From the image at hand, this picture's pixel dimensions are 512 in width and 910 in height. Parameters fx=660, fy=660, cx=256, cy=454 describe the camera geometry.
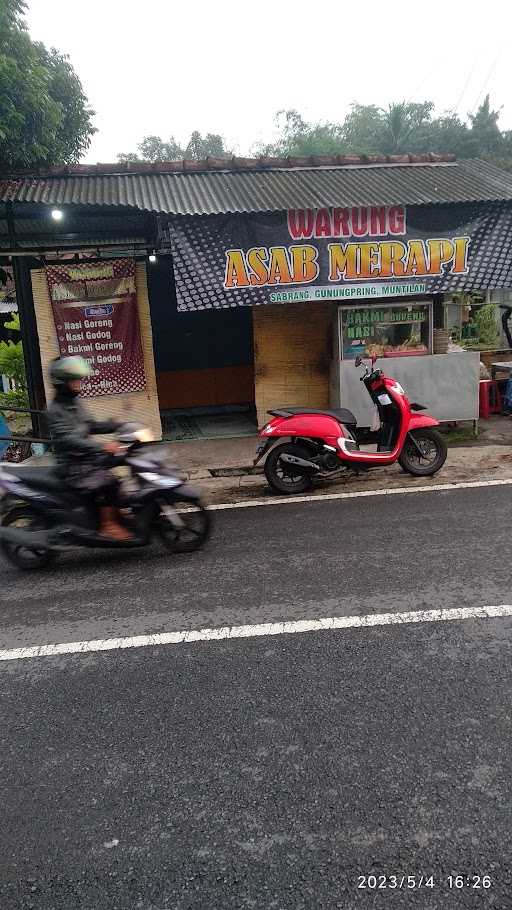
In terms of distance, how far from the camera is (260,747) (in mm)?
3045

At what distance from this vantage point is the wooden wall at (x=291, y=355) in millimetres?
10758

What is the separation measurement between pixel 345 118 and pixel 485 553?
5843 centimetres

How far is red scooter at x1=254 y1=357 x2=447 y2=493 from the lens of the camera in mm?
7383

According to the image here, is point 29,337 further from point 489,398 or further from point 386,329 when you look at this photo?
point 489,398

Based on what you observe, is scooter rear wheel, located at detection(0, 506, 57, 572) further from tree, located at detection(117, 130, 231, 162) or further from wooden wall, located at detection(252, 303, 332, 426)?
tree, located at detection(117, 130, 231, 162)

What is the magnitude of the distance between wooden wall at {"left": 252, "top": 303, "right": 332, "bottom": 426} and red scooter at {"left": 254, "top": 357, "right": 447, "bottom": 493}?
311cm

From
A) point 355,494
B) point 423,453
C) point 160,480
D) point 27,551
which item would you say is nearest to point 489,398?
point 423,453

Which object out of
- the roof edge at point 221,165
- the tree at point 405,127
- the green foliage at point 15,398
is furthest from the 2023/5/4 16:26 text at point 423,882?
the tree at point 405,127

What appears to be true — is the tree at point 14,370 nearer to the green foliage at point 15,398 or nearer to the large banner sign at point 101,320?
the green foliage at point 15,398

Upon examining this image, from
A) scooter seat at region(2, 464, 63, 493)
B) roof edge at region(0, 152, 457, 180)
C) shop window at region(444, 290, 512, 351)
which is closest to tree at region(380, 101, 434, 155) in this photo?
shop window at region(444, 290, 512, 351)

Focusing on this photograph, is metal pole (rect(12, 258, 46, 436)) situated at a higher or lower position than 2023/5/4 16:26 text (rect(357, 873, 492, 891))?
higher

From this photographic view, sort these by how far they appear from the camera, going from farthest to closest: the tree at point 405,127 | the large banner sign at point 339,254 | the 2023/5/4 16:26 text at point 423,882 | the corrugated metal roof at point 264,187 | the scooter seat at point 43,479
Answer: the tree at point 405,127 < the large banner sign at point 339,254 < the corrugated metal roof at point 264,187 < the scooter seat at point 43,479 < the 2023/5/4 16:26 text at point 423,882

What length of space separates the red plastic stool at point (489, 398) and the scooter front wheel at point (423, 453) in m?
3.77

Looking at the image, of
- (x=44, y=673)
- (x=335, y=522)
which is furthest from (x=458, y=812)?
(x=335, y=522)
